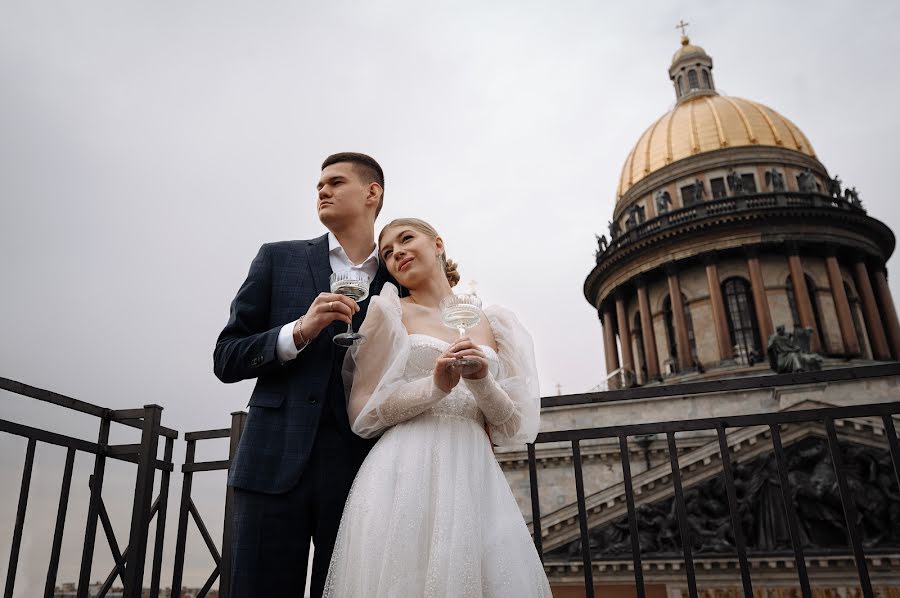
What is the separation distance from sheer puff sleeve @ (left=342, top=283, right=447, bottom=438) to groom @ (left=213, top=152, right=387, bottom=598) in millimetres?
149

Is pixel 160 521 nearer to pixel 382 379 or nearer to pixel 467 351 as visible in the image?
pixel 382 379

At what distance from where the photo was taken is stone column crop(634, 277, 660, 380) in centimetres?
3428

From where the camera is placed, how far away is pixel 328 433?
3.06 meters

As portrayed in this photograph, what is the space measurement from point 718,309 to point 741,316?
181 cm

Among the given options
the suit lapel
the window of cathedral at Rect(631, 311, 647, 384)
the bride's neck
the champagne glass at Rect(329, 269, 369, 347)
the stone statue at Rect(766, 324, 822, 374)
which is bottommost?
the champagne glass at Rect(329, 269, 369, 347)

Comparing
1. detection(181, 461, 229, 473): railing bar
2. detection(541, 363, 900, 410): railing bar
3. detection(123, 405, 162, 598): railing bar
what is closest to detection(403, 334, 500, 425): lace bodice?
detection(541, 363, 900, 410): railing bar

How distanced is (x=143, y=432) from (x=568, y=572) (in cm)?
1483

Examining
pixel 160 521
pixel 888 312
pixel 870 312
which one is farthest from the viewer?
pixel 888 312

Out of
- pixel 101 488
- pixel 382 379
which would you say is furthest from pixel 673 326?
pixel 382 379

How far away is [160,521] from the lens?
15.5ft

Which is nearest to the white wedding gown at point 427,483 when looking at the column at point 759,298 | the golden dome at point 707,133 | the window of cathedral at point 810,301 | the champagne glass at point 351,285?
the champagne glass at point 351,285

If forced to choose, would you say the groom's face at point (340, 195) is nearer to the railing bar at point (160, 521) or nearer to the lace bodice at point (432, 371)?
the lace bodice at point (432, 371)

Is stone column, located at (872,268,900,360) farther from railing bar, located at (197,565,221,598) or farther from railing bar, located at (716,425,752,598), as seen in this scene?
railing bar, located at (197,565,221,598)

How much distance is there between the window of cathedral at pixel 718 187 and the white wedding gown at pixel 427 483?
36.2 metres
